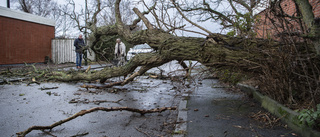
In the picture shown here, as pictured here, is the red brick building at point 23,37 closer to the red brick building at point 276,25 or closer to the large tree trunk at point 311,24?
the red brick building at point 276,25

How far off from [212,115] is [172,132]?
1.39 meters

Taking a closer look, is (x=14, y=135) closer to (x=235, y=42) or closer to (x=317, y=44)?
(x=235, y=42)

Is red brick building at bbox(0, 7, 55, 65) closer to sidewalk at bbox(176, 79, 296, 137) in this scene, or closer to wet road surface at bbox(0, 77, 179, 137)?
wet road surface at bbox(0, 77, 179, 137)

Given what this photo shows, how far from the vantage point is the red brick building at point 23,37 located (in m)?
17.7

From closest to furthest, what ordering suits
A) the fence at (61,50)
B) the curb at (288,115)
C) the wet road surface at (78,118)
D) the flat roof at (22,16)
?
the curb at (288,115)
the wet road surface at (78,118)
the flat roof at (22,16)
the fence at (61,50)

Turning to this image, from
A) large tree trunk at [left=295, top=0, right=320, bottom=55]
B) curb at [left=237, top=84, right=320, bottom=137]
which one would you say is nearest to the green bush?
curb at [left=237, top=84, right=320, bottom=137]

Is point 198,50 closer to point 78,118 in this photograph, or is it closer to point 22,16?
point 78,118

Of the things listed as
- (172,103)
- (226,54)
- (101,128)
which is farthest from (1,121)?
(226,54)

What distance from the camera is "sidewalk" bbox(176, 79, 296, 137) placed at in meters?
3.88

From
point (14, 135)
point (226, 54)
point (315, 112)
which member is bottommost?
point (14, 135)

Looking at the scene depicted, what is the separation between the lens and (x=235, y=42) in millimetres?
5508

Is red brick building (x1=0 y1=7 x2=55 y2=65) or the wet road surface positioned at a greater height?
red brick building (x1=0 y1=7 x2=55 y2=65)

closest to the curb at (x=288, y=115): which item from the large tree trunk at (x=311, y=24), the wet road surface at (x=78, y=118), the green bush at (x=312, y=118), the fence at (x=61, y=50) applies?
the green bush at (x=312, y=118)

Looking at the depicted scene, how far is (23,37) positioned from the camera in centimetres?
1958
